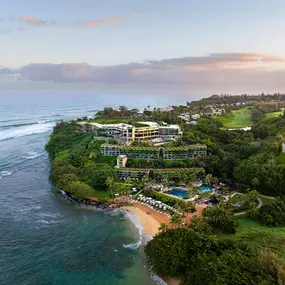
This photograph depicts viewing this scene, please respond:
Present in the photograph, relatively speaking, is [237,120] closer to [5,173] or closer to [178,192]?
[178,192]

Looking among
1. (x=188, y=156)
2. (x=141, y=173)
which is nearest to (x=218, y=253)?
(x=141, y=173)

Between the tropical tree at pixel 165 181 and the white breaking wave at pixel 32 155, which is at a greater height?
the tropical tree at pixel 165 181

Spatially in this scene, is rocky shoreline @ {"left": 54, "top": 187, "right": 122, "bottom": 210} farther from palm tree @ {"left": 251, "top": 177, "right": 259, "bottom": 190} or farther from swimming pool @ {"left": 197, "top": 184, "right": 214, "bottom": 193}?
palm tree @ {"left": 251, "top": 177, "right": 259, "bottom": 190}

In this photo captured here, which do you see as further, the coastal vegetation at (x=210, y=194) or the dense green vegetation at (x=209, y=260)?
the coastal vegetation at (x=210, y=194)

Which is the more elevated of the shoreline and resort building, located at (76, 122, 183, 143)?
resort building, located at (76, 122, 183, 143)

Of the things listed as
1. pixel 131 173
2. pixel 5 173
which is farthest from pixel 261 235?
pixel 5 173

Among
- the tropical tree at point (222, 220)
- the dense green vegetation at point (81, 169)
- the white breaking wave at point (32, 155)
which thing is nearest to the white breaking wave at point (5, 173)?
the dense green vegetation at point (81, 169)

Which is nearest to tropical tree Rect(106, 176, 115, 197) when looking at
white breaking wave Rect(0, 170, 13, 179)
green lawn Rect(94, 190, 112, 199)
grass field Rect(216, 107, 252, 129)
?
green lawn Rect(94, 190, 112, 199)

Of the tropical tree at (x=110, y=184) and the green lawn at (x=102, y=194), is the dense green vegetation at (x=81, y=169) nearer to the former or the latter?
the green lawn at (x=102, y=194)
